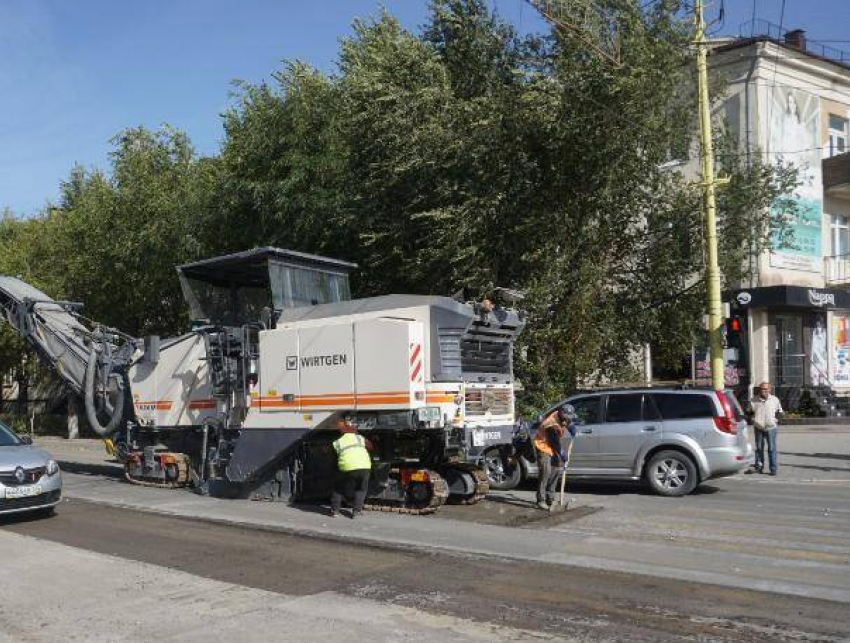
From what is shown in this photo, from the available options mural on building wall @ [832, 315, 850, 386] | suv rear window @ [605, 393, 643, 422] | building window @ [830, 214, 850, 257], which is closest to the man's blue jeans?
suv rear window @ [605, 393, 643, 422]

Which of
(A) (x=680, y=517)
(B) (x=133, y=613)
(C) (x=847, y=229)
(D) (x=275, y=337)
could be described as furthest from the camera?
(C) (x=847, y=229)

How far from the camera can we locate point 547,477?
38.9ft

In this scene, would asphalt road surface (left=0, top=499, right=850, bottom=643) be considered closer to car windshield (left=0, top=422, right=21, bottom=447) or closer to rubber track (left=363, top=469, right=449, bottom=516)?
rubber track (left=363, top=469, right=449, bottom=516)

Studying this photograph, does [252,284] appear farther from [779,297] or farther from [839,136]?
[839,136]

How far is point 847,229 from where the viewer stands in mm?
31531

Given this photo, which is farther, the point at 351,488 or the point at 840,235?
the point at 840,235

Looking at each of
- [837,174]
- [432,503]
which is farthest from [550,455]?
[837,174]

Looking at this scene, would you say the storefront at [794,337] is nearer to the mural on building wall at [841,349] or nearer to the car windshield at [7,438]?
the mural on building wall at [841,349]

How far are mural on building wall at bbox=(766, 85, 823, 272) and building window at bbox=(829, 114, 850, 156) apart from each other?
1.35m

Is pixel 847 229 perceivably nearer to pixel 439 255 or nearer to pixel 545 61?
pixel 545 61

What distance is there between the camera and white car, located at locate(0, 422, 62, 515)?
35.3 ft

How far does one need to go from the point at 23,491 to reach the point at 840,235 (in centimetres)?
2920

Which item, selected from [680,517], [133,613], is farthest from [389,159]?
[133,613]

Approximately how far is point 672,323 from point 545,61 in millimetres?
6778
